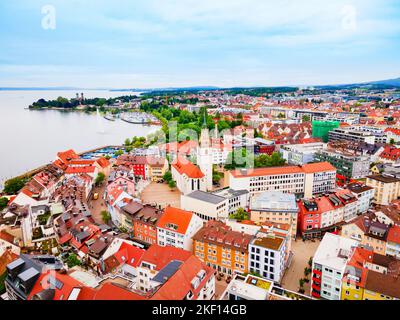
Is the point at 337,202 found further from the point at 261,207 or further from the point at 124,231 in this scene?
the point at 124,231

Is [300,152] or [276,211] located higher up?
[300,152]

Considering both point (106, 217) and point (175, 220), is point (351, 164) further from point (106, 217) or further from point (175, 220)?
point (106, 217)

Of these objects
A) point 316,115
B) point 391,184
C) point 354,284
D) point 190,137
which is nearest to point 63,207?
point 354,284

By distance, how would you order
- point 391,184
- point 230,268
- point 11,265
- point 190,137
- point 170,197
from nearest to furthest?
point 11,265 < point 230,268 < point 391,184 < point 170,197 < point 190,137

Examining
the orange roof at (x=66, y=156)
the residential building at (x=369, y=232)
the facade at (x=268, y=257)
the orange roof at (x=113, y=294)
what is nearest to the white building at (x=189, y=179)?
the facade at (x=268, y=257)

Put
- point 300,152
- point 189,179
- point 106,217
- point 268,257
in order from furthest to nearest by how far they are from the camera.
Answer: point 300,152, point 189,179, point 106,217, point 268,257

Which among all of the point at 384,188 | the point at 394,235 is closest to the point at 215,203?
the point at 394,235
